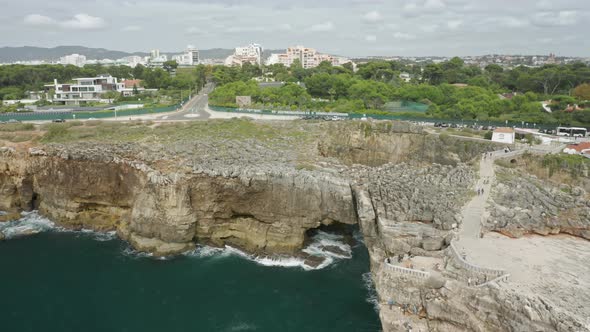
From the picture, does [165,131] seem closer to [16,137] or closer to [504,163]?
[16,137]

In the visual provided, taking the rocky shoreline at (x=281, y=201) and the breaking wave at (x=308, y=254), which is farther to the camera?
the breaking wave at (x=308, y=254)

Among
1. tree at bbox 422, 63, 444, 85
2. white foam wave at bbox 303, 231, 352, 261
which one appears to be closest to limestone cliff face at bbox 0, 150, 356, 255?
white foam wave at bbox 303, 231, 352, 261

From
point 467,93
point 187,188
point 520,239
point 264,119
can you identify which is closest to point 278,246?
point 187,188

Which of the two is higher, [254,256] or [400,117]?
[400,117]

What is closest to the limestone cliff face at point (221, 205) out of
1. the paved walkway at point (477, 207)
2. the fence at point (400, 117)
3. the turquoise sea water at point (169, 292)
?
the turquoise sea water at point (169, 292)

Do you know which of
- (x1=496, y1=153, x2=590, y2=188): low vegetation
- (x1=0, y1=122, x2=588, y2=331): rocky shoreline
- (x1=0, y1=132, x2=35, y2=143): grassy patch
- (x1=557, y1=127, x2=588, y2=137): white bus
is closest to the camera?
(x1=0, y1=122, x2=588, y2=331): rocky shoreline

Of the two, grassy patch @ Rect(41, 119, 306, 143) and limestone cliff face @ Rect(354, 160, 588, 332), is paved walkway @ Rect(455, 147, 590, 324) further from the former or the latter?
grassy patch @ Rect(41, 119, 306, 143)

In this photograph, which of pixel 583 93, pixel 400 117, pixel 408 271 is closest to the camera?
pixel 408 271

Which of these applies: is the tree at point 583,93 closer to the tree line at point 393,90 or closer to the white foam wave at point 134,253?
the tree line at point 393,90

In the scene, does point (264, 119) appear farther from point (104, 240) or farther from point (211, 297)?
point (211, 297)

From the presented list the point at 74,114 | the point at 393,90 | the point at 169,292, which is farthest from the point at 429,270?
the point at 393,90
